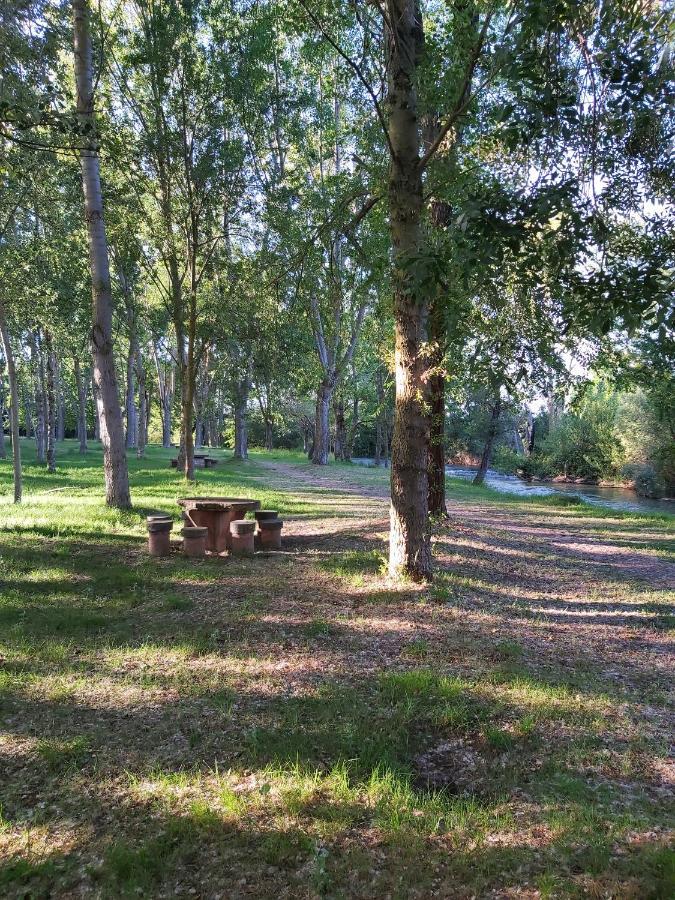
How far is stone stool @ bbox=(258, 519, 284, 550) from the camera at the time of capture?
8.82 meters

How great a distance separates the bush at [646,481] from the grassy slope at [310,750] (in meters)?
28.9

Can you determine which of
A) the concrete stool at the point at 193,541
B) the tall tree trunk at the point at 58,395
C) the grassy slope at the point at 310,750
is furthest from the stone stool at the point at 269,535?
the tall tree trunk at the point at 58,395

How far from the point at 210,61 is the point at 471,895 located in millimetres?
16574

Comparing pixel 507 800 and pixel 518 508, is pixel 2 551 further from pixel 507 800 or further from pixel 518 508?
pixel 518 508

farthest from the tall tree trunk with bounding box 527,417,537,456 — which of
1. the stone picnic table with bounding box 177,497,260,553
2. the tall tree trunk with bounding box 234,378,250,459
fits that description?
the stone picnic table with bounding box 177,497,260,553

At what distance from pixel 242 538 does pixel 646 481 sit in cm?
3053

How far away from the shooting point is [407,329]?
654 centimetres

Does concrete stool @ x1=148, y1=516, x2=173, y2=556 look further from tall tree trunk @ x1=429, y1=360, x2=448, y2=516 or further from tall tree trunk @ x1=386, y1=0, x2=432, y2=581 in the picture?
tall tree trunk @ x1=429, y1=360, x2=448, y2=516

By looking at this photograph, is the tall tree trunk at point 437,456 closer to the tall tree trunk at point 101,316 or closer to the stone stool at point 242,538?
the stone stool at point 242,538

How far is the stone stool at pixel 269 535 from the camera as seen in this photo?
347 inches

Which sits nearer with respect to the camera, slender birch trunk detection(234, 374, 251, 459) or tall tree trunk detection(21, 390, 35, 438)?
slender birch trunk detection(234, 374, 251, 459)

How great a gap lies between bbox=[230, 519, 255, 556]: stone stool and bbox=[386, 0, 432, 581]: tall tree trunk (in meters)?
2.63

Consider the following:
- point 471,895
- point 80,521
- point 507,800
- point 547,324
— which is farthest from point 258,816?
point 80,521

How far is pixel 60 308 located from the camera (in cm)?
1809
